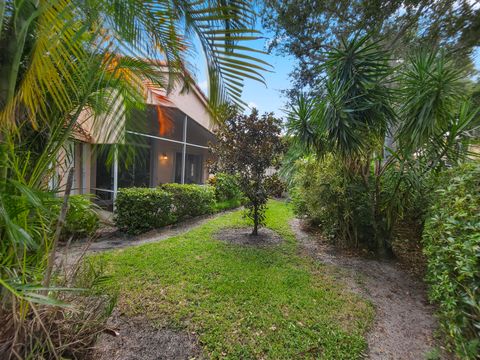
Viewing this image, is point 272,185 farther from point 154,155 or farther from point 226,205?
point 154,155

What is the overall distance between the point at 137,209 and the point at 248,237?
10.0 feet

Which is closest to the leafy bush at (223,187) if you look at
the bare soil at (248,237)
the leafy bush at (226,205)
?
the leafy bush at (226,205)

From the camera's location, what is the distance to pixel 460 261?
202cm

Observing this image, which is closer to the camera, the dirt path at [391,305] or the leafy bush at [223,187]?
the dirt path at [391,305]

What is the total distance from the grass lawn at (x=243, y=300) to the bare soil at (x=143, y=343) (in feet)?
0.38

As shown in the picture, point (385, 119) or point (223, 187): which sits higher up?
point (385, 119)

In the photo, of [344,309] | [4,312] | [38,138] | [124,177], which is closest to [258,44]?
[38,138]

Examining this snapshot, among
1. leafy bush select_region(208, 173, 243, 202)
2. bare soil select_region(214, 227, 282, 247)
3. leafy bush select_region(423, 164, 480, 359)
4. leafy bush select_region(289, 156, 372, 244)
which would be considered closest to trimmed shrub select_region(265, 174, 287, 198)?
leafy bush select_region(289, 156, 372, 244)

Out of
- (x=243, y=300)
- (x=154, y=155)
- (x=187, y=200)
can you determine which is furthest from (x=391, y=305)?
(x=154, y=155)

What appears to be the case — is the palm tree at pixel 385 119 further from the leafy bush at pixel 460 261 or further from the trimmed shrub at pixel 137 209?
the trimmed shrub at pixel 137 209

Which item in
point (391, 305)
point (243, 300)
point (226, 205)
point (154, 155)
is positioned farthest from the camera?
point (154, 155)

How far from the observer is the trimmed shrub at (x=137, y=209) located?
619cm

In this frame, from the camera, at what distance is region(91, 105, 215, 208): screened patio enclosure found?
294cm

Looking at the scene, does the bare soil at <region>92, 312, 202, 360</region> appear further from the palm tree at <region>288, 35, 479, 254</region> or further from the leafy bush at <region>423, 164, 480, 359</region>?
the palm tree at <region>288, 35, 479, 254</region>
